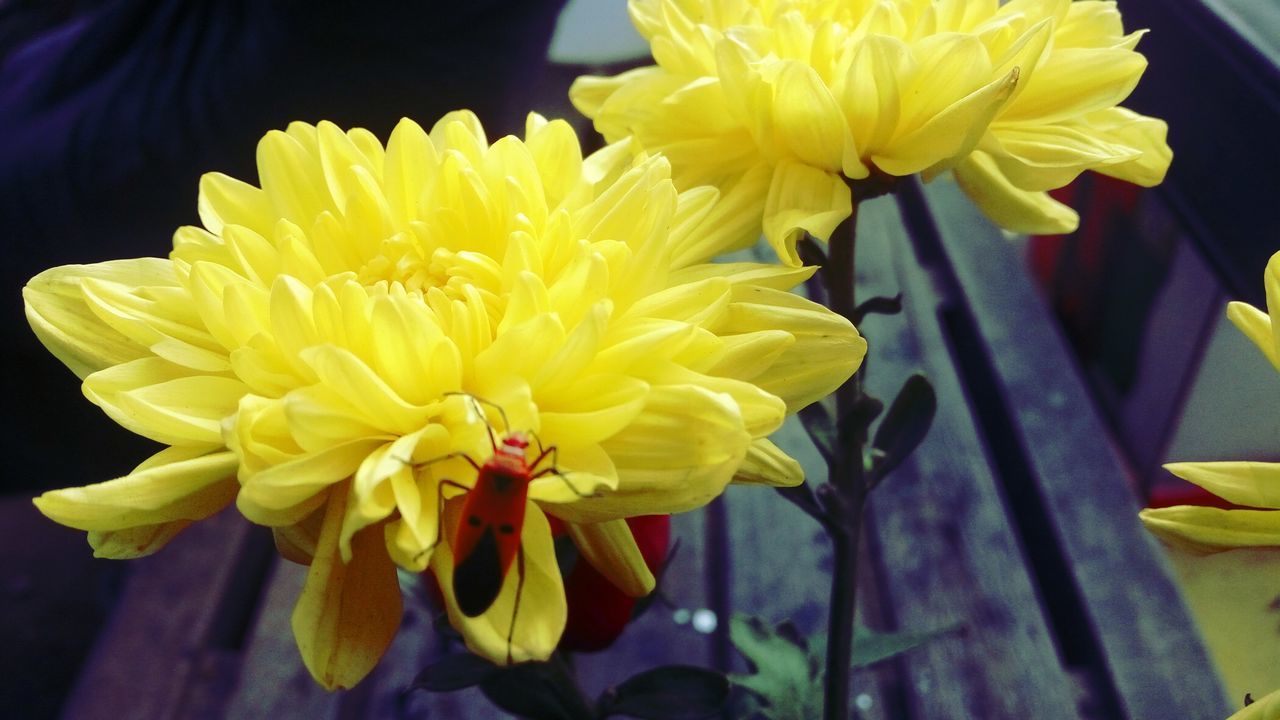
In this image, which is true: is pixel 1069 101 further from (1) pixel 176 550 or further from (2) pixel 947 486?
(1) pixel 176 550

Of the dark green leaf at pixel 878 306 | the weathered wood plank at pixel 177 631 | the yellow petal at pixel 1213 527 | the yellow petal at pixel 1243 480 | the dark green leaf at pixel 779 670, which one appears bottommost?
the weathered wood plank at pixel 177 631

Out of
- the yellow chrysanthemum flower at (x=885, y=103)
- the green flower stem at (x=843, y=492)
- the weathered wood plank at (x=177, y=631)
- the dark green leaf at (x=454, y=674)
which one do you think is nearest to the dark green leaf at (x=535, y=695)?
the dark green leaf at (x=454, y=674)

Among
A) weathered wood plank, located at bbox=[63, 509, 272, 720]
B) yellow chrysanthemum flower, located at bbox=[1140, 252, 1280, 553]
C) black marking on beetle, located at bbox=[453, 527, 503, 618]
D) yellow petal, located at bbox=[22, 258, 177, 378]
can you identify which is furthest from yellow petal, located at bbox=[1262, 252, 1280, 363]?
weathered wood plank, located at bbox=[63, 509, 272, 720]

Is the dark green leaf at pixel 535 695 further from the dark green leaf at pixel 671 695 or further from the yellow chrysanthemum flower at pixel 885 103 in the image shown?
the yellow chrysanthemum flower at pixel 885 103

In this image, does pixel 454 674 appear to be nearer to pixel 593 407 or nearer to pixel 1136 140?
pixel 593 407

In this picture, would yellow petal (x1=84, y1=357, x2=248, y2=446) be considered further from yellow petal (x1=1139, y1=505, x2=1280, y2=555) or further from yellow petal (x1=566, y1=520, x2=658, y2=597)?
yellow petal (x1=1139, y1=505, x2=1280, y2=555)

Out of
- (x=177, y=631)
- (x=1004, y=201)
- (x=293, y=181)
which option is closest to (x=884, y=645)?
(x=1004, y=201)
